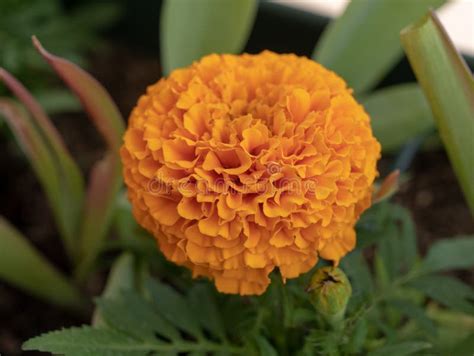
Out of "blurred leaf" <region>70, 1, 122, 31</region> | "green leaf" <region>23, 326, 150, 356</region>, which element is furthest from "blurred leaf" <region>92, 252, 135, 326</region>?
"blurred leaf" <region>70, 1, 122, 31</region>

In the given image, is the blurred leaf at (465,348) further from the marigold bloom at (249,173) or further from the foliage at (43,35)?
the foliage at (43,35)

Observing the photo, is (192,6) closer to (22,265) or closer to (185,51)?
(185,51)

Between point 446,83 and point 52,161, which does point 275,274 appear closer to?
point 446,83

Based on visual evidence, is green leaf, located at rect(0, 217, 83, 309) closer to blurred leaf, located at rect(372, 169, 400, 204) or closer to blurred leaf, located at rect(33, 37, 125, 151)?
blurred leaf, located at rect(33, 37, 125, 151)

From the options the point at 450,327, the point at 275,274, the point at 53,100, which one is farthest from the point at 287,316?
the point at 53,100

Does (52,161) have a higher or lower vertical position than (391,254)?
higher

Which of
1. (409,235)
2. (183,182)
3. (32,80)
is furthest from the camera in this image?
(32,80)

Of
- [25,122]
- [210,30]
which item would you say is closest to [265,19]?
[210,30]
